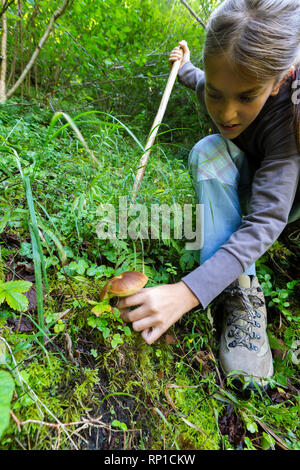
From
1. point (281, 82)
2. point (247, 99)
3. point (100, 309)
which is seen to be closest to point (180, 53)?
point (281, 82)

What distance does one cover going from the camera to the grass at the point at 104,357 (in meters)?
0.94

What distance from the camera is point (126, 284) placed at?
3.89 ft

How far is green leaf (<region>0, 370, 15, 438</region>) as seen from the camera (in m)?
0.73

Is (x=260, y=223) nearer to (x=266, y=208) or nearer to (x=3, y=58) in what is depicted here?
(x=266, y=208)

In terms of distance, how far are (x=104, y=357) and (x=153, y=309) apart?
0.31 metres

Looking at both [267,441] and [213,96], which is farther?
[213,96]

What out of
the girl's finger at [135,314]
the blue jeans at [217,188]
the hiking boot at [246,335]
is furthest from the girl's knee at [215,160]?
the girl's finger at [135,314]

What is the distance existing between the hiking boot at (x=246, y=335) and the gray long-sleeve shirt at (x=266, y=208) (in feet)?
1.03

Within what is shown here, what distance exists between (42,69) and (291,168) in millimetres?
4797

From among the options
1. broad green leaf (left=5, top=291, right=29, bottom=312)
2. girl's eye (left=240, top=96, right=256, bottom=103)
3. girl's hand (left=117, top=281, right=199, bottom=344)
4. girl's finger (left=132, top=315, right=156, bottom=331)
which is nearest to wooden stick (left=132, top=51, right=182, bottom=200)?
girl's eye (left=240, top=96, right=256, bottom=103)

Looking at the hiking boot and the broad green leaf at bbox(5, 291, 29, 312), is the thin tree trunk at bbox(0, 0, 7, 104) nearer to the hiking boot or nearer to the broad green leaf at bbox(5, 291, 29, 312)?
the broad green leaf at bbox(5, 291, 29, 312)

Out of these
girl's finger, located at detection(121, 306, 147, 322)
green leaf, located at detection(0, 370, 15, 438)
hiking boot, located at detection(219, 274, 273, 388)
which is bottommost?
hiking boot, located at detection(219, 274, 273, 388)

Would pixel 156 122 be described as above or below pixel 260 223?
above
